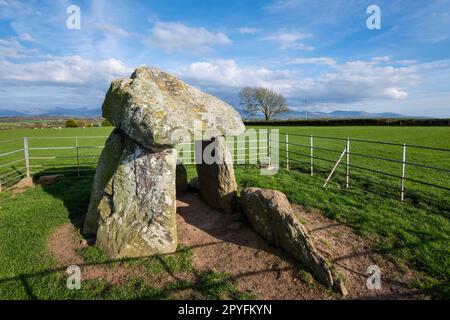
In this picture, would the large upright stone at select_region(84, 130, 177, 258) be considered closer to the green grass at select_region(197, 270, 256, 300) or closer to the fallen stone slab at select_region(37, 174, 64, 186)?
the green grass at select_region(197, 270, 256, 300)

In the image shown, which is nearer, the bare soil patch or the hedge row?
the bare soil patch

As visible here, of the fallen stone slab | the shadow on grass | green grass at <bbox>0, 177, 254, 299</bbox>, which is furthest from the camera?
the fallen stone slab

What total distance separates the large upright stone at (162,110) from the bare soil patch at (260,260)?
72.8 inches

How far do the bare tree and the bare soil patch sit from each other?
201 feet

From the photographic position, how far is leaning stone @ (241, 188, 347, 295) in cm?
424

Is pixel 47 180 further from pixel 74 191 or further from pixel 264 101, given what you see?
pixel 264 101

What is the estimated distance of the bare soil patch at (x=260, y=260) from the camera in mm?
4141

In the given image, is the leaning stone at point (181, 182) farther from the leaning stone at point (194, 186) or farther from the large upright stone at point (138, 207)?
the large upright stone at point (138, 207)

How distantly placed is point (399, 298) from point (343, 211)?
2701 millimetres

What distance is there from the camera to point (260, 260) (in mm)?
4773

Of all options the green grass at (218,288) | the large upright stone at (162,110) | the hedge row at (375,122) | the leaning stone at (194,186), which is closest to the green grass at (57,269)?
the green grass at (218,288)

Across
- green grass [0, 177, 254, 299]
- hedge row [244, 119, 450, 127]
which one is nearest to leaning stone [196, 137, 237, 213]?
green grass [0, 177, 254, 299]

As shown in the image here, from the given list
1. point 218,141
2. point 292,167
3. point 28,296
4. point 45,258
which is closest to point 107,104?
point 218,141
